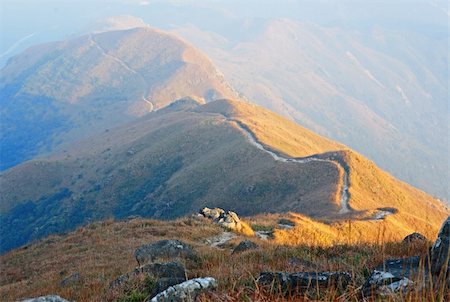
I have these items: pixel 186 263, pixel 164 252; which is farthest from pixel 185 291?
pixel 164 252

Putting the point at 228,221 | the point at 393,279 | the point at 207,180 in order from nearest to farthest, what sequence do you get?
the point at 393,279 → the point at 228,221 → the point at 207,180

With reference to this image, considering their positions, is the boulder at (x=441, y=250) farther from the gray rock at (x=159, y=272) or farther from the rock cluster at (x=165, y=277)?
the gray rock at (x=159, y=272)

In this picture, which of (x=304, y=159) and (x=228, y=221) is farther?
(x=304, y=159)

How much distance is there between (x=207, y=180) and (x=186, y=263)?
78948 millimetres


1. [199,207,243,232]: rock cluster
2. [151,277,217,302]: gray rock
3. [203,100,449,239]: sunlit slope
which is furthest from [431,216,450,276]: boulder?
[199,207,243,232]: rock cluster

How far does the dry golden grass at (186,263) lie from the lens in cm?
634

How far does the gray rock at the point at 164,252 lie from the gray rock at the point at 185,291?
5948mm

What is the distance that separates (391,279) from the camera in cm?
576

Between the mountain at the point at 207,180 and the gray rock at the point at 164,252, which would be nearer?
the gray rock at the point at 164,252

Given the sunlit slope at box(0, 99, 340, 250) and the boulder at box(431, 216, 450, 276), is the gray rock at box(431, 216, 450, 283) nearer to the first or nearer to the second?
the boulder at box(431, 216, 450, 276)

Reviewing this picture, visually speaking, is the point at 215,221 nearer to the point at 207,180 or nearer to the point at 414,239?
the point at 414,239

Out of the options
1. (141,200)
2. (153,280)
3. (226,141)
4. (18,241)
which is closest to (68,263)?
(153,280)

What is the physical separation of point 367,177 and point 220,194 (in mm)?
25281

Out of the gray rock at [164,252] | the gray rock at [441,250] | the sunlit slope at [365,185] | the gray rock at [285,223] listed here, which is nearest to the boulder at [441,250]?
the gray rock at [441,250]
